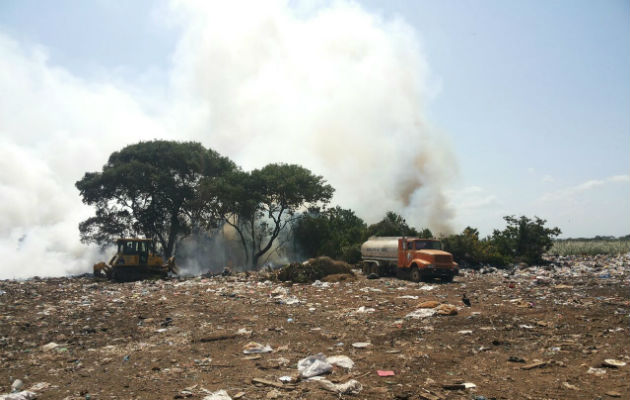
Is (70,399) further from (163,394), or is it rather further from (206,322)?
(206,322)

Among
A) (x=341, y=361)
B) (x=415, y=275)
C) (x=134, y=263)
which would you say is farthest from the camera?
(x=134, y=263)

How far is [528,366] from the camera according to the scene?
5090 millimetres

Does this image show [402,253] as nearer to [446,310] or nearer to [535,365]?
[446,310]

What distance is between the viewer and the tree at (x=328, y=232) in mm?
25688

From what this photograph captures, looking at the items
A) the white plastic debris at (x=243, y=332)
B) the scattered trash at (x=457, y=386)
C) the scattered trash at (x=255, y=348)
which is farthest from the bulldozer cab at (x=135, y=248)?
the scattered trash at (x=457, y=386)

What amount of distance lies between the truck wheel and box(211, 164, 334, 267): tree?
488 inches

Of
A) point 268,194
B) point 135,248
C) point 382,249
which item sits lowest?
point 382,249

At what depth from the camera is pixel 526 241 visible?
24047 millimetres

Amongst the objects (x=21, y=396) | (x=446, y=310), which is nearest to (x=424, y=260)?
(x=446, y=310)

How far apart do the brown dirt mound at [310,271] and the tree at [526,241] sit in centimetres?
1203

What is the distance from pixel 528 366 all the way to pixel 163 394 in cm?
440

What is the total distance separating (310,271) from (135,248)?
8.27 meters

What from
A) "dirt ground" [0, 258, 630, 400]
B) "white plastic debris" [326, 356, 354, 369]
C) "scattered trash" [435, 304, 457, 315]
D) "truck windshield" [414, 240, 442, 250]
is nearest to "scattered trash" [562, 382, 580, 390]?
"dirt ground" [0, 258, 630, 400]

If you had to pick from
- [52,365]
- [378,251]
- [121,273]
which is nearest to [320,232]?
[378,251]
